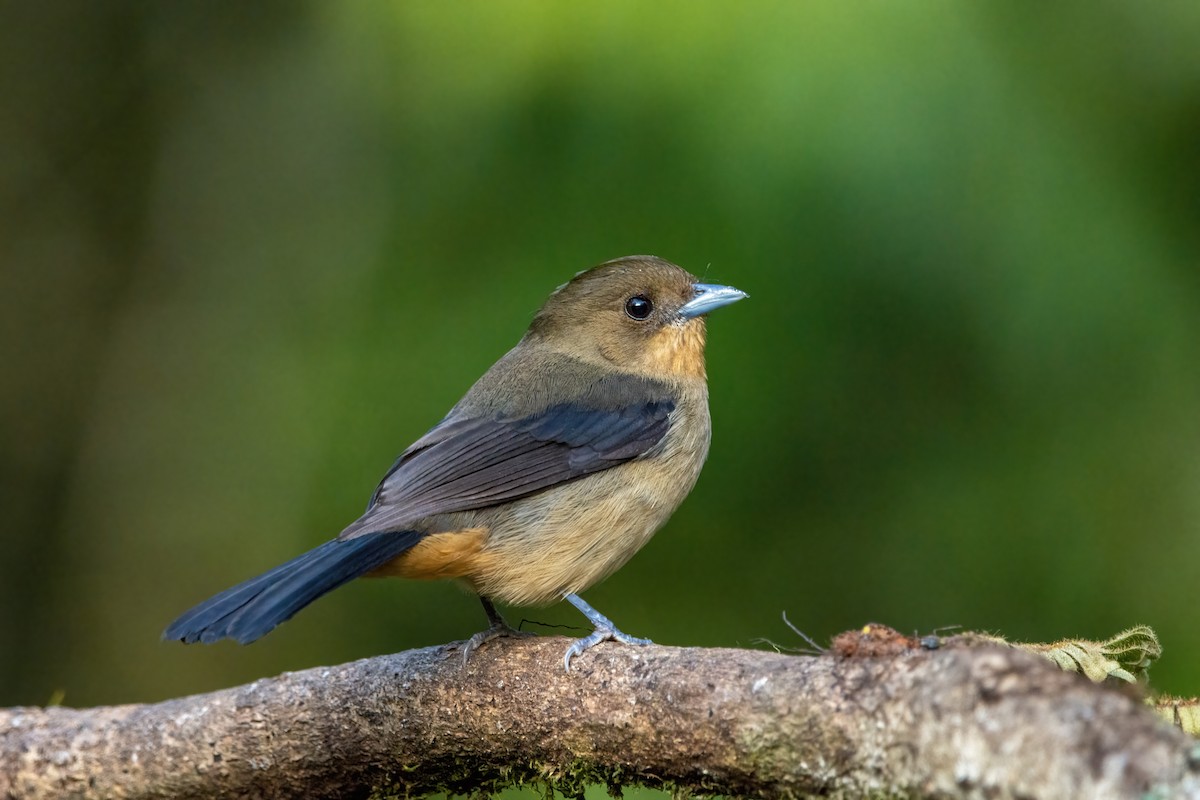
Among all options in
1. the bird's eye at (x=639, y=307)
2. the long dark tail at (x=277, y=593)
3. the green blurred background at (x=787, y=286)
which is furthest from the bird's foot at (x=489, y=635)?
the bird's eye at (x=639, y=307)

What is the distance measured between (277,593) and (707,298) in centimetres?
189

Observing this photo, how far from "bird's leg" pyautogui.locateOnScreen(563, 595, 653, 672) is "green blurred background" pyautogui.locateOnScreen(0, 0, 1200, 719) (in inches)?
36.9

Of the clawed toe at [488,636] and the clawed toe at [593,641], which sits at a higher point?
the clawed toe at [593,641]

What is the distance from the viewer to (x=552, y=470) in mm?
3910

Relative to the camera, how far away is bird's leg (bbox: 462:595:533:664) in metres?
3.43

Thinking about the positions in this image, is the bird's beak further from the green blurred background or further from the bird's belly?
the bird's belly

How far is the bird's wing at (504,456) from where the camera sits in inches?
145

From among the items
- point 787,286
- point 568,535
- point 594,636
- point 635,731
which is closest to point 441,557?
point 568,535

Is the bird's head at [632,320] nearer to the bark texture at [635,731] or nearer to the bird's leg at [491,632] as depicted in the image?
the bird's leg at [491,632]

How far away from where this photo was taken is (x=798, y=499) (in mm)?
4516

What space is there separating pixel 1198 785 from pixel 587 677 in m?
1.55

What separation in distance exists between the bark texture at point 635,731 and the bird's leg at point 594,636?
0.05m

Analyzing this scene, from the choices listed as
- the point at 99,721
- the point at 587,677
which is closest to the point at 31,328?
the point at 99,721

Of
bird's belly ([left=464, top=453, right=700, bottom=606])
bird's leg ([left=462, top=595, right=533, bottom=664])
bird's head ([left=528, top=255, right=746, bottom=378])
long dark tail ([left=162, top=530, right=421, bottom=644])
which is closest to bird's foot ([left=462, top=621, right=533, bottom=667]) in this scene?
bird's leg ([left=462, top=595, right=533, bottom=664])
